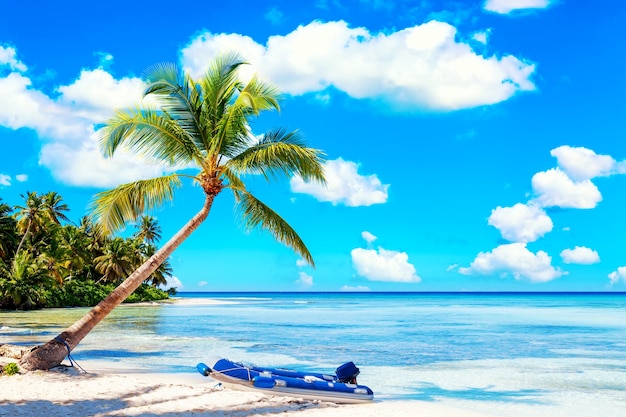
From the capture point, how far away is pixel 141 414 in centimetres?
772

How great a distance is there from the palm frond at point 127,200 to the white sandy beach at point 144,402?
9.30 feet

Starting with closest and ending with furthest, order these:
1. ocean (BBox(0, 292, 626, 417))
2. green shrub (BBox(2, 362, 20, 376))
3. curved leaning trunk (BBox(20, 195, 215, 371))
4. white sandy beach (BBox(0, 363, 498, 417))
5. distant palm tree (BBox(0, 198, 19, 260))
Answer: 1. white sandy beach (BBox(0, 363, 498, 417))
2. green shrub (BBox(2, 362, 20, 376))
3. curved leaning trunk (BBox(20, 195, 215, 371))
4. ocean (BBox(0, 292, 626, 417))
5. distant palm tree (BBox(0, 198, 19, 260))

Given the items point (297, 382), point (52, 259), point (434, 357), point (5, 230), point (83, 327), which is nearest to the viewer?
point (297, 382)

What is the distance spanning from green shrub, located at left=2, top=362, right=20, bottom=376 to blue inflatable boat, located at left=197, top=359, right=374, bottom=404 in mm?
3190

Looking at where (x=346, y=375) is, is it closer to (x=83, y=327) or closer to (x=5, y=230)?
(x=83, y=327)

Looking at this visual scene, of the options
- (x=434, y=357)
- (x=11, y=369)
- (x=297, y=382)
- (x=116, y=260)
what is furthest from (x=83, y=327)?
(x=116, y=260)

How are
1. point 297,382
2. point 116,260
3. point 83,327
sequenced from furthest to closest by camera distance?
point 116,260, point 83,327, point 297,382

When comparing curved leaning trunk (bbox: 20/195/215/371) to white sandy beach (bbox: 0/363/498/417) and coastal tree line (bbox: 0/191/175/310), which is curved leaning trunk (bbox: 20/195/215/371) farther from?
coastal tree line (bbox: 0/191/175/310)

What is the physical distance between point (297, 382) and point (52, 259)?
3776 centimetres

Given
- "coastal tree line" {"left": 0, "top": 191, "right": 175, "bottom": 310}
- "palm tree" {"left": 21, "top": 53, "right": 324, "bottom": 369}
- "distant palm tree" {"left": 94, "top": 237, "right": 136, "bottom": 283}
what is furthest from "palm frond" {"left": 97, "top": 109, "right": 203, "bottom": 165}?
→ "distant palm tree" {"left": 94, "top": 237, "right": 136, "bottom": 283}

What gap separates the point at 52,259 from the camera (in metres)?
42.2

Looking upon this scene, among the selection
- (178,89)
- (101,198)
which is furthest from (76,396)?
(178,89)

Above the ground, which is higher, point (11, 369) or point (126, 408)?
point (11, 369)

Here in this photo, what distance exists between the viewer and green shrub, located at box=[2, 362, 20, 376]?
991cm
